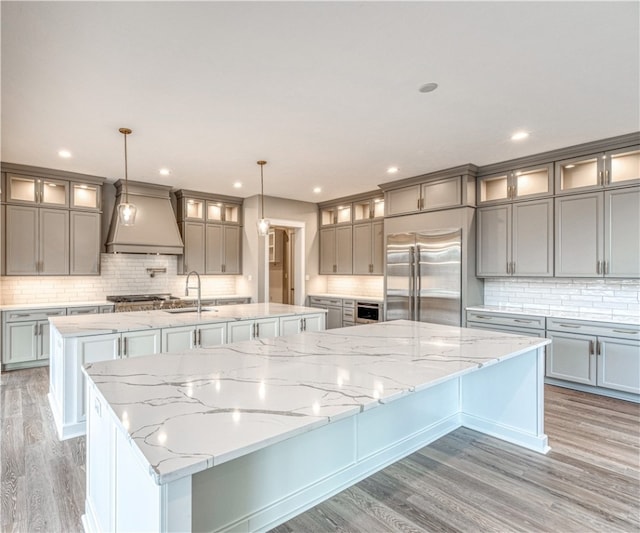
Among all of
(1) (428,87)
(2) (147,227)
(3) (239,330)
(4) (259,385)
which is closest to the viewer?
(4) (259,385)

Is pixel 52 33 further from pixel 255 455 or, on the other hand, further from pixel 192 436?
pixel 255 455

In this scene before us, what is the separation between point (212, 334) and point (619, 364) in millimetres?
4070

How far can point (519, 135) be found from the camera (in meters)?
3.81

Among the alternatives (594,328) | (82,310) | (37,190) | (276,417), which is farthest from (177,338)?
(594,328)

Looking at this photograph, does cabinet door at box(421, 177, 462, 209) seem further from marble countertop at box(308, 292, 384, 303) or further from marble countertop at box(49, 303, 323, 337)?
marble countertop at box(49, 303, 323, 337)

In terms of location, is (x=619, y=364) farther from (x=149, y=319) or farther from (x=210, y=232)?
(x=210, y=232)

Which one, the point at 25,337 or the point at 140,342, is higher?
the point at 140,342

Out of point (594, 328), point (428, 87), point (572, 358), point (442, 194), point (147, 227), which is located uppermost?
point (428, 87)

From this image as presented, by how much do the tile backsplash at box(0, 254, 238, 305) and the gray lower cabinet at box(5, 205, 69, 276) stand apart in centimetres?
29

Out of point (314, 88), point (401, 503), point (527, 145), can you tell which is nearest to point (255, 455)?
point (401, 503)

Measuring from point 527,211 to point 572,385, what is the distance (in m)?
2.07

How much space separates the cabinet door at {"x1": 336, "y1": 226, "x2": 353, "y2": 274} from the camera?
7.03 metres

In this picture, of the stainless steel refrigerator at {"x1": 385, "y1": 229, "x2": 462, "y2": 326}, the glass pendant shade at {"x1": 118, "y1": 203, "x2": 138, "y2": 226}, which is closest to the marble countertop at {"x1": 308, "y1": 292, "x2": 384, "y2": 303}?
the stainless steel refrigerator at {"x1": 385, "y1": 229, "x2": 462, "y2": 326}

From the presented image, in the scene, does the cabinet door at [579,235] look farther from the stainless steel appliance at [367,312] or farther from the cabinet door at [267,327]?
the cabinet door at [267,327]
